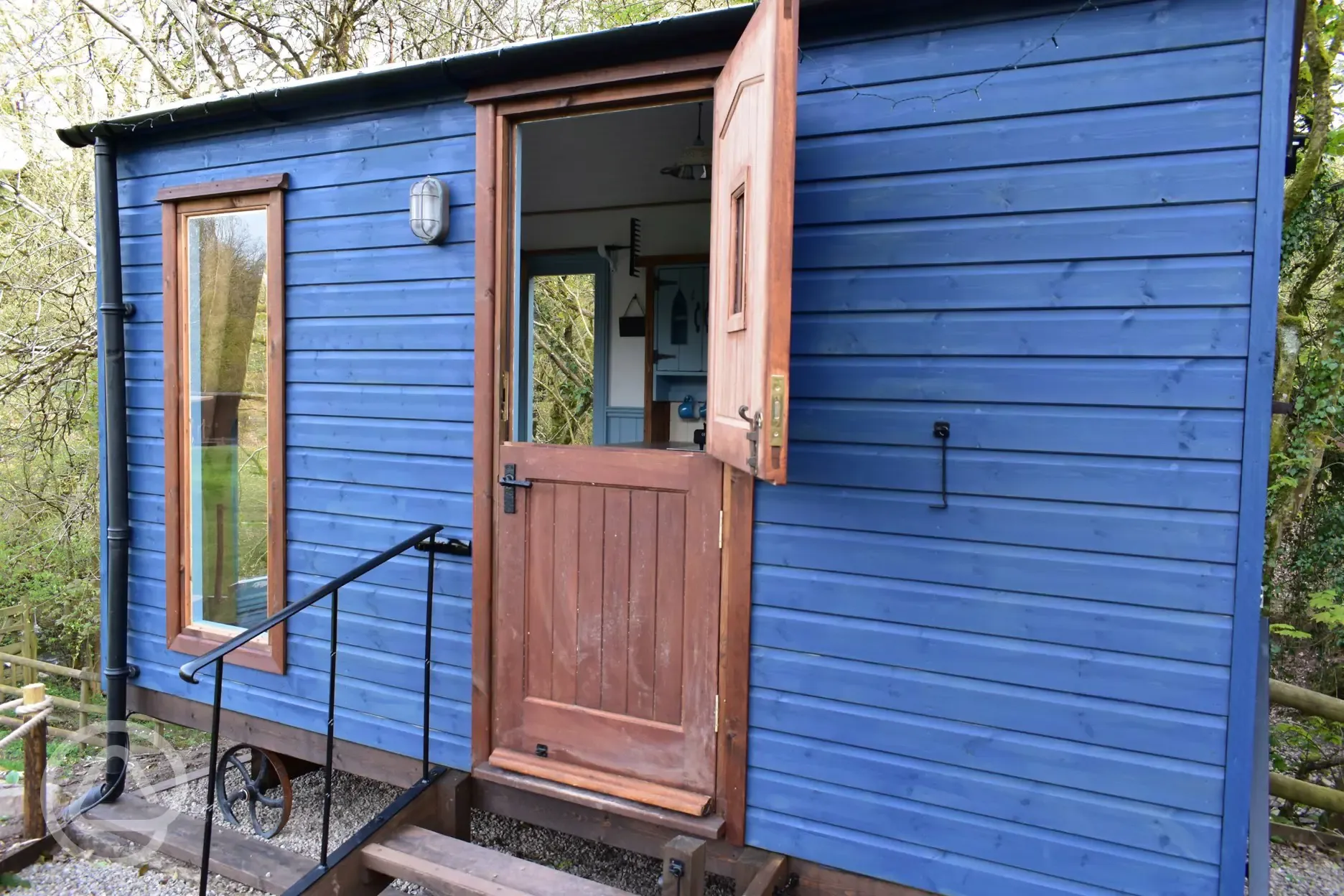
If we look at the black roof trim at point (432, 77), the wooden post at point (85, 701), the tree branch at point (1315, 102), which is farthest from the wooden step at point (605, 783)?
the wooden post at point (85, 701)

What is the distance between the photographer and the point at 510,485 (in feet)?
9.01

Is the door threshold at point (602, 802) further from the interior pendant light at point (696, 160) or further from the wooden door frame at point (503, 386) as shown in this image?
the interior pendant light at point (696, 160)

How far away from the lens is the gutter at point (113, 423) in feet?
11.6

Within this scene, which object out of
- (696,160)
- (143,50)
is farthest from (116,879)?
(143,50)

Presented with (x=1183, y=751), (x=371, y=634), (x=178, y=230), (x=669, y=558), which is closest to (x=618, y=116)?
(x=178, y=230)

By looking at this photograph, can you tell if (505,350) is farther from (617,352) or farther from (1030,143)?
(617,352)

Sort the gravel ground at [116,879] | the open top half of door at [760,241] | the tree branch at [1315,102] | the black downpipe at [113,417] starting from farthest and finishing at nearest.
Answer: the tree branch at [1315,102]
the black downpipe at [113,417]
the gravel ground at [116,879]
the open top half of door at [760,241]

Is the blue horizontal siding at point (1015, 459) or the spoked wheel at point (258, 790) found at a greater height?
the blue horizontal siding at point (1015, 459)

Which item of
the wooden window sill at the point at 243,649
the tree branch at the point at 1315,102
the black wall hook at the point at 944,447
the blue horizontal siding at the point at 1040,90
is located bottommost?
the wooden window sill at the point at 243,649

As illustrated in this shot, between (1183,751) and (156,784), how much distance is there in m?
4.34

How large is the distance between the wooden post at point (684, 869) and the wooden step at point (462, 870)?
0.55 ft

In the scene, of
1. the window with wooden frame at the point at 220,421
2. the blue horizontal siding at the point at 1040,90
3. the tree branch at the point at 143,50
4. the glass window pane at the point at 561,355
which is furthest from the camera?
the glass window pane at the point at 561,355

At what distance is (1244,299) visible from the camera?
1.88 m

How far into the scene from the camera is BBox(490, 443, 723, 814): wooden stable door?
8.14ft
